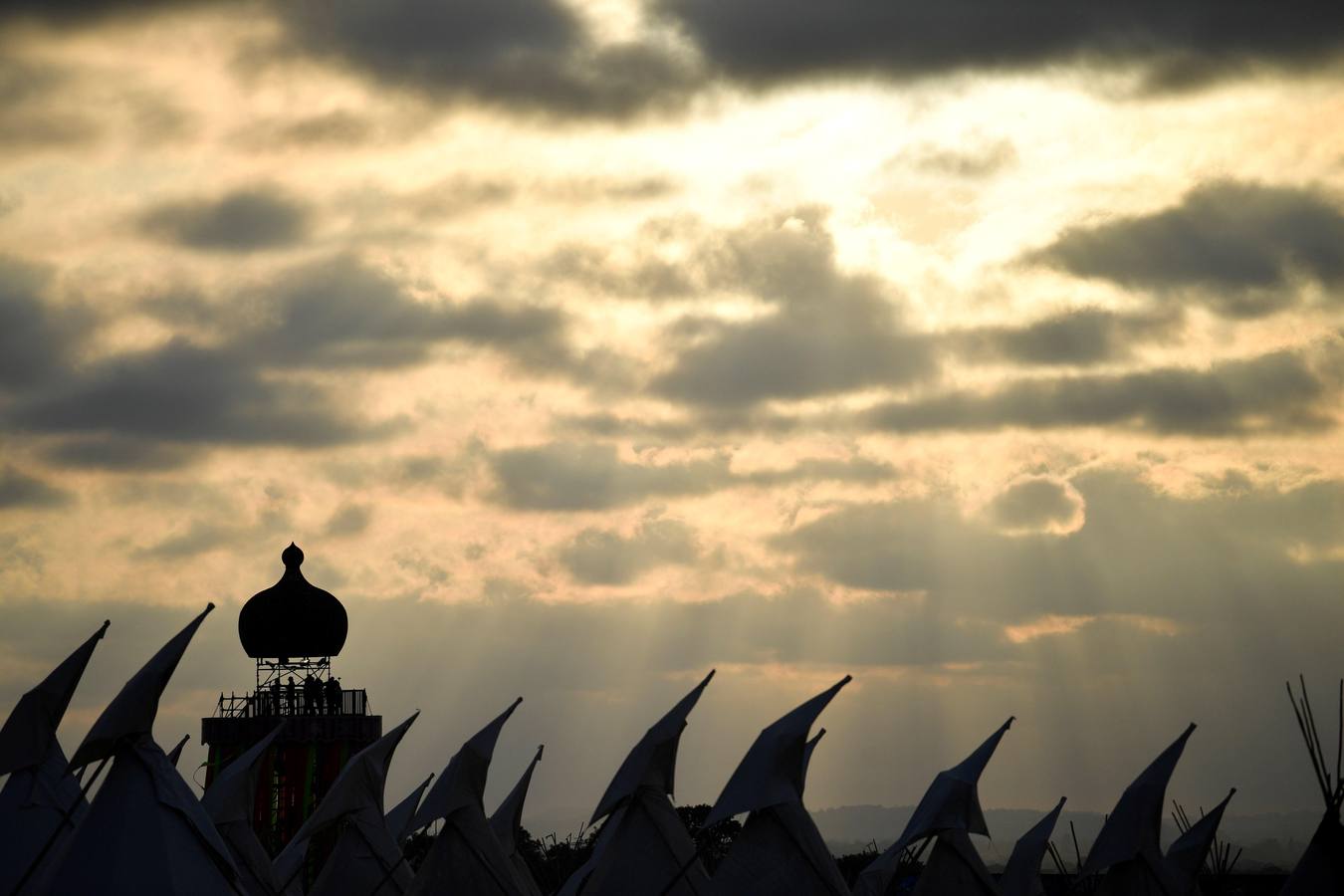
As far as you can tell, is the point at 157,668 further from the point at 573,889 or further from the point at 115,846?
the point at 573,889

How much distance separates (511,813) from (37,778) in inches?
635

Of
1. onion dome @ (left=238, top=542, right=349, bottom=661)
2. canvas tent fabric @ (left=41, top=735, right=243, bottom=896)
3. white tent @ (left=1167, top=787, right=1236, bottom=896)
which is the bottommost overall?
white tent @ (left=1167, top=787, right=1236, bottom=896)

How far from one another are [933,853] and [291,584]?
26355 mm

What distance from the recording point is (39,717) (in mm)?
48156

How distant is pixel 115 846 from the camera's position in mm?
44344

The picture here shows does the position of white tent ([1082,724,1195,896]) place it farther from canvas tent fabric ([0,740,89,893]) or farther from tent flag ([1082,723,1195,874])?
canvas tent fabric ([0,740,89,893])

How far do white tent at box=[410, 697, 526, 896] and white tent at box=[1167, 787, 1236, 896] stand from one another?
19.7 m

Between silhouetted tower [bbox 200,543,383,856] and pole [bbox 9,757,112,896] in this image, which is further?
silhouetted tower [bbox 200,543,383,856]

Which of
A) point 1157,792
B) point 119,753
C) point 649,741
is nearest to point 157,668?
point 119,753

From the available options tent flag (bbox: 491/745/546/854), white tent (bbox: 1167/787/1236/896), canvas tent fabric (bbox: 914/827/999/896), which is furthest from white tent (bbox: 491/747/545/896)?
white tent (bbox: 1167/787/1236/896)

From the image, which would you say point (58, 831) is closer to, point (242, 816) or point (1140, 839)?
point (242, 816)

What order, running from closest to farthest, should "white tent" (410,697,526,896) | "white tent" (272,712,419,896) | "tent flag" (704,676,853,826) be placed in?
"tent flag" (704,676,853,826), "white tent" (410,697,526,896), "white tent" (272,712,419,896)

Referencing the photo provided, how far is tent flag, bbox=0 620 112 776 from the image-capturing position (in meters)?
47.4

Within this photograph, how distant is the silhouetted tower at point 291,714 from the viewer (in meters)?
63.3
